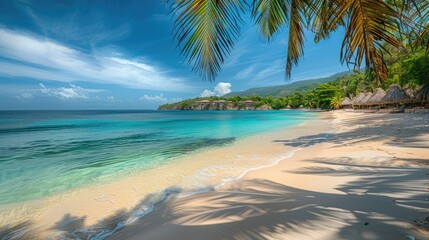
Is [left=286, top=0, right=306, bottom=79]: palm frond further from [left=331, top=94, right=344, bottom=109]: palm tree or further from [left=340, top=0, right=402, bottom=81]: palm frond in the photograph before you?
[left=331, top=94, right=344, bottom=109]: palm tree

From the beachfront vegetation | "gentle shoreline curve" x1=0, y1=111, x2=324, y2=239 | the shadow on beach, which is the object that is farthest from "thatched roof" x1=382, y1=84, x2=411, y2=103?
"gentle shoreline curve" x1=0, y1=111, x2=324, y2=239

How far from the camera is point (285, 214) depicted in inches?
101

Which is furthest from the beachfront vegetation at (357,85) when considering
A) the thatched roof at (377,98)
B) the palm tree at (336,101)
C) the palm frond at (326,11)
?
the thatched roof at (377,98)

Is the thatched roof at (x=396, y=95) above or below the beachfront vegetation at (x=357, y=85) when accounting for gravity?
below

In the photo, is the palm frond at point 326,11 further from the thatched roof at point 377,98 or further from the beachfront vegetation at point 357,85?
the thatched roof at point 377,98

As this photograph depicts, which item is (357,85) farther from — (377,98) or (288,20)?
(288,20)

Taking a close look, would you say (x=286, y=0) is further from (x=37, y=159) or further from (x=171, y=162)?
(x=37, y=159)

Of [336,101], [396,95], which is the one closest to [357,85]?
[336,101]

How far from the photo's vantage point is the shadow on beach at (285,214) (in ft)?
6.82

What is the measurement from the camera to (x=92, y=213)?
3320 mm

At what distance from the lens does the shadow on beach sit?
2.08m

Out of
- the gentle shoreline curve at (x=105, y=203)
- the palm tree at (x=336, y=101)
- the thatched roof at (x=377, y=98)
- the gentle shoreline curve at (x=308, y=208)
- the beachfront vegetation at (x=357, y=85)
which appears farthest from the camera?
the palm tree at (x=336, y=101)

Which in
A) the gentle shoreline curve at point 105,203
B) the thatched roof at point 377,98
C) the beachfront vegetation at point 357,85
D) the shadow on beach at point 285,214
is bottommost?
the gentle shoreline curve at point 105,203

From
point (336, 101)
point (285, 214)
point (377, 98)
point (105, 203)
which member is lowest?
point (105, 203)
